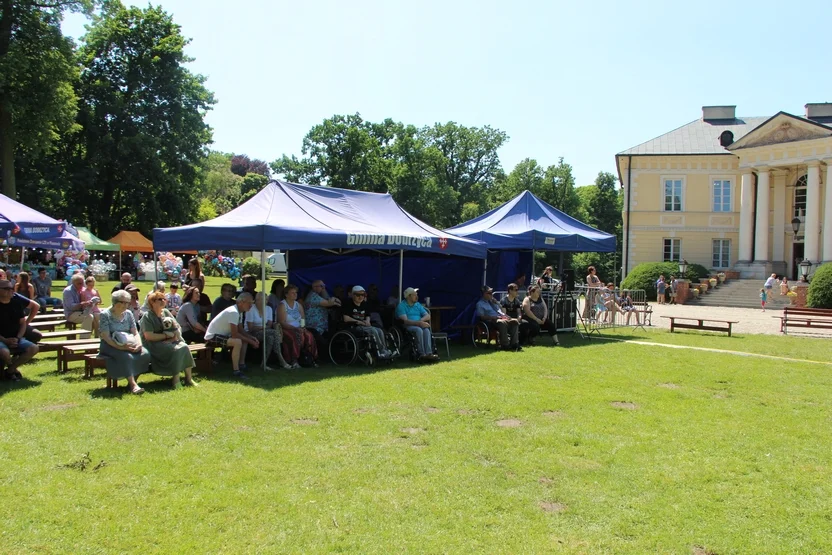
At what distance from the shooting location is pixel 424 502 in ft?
14.5

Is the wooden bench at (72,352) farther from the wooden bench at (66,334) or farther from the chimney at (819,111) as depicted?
the chimney at (819,111)

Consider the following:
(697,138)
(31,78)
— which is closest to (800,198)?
(697,138)

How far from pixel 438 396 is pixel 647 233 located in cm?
3427

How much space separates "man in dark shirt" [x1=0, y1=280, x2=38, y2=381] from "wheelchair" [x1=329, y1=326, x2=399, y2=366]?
412 centimetres

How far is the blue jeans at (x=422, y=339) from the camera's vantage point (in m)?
10.5

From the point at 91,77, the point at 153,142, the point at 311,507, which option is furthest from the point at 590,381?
the point at 91,77

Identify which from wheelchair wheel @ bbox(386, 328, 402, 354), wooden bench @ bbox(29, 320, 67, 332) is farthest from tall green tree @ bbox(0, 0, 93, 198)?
wheelchair wheel @ bbox(386, 328, 402, 354)

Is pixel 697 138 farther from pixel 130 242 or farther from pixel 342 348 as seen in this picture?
pixel 342 348

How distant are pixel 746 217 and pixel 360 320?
104 ft

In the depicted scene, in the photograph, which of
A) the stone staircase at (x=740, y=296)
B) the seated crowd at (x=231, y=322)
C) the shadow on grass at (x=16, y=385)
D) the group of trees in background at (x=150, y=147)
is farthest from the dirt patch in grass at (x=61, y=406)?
the stone staircase at (x=740, y=296)

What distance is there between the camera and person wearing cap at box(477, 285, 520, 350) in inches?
484

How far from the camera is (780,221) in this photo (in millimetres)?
36062

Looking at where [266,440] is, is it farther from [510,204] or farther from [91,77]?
[91,77]

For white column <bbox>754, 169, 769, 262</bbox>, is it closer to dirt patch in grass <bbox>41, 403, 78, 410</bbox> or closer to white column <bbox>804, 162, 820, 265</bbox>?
white column <bbox>804, 162, 820, 265</bbox>
